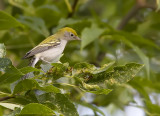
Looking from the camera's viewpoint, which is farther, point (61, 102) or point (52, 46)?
point (52, 46)

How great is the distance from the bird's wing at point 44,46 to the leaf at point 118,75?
61 centimetres

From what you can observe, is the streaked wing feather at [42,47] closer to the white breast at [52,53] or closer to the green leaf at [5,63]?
the white breast at [52,53]

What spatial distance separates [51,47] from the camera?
2.35 metres

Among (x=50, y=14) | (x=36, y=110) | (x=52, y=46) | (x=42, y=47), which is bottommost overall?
(x=36, y=110)

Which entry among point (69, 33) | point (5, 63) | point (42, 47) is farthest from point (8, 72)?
point (69, 33)

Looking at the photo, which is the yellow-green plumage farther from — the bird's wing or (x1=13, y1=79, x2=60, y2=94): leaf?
(x1=13, y1=79, x2=60, y2=94): leaf

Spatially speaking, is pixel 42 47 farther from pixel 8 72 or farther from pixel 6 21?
pixel 8 72

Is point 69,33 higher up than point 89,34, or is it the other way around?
point 69,33

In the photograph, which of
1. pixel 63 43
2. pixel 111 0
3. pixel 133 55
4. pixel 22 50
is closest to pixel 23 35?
pixel 22 50

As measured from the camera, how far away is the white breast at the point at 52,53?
6.57 feet

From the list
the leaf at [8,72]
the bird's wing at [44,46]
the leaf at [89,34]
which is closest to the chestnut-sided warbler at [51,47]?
the bird's wing at [44,46]

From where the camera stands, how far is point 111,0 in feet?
13.4

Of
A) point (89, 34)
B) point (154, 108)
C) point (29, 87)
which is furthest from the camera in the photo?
point (89, 34)

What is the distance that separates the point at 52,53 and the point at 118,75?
0.98 meters
